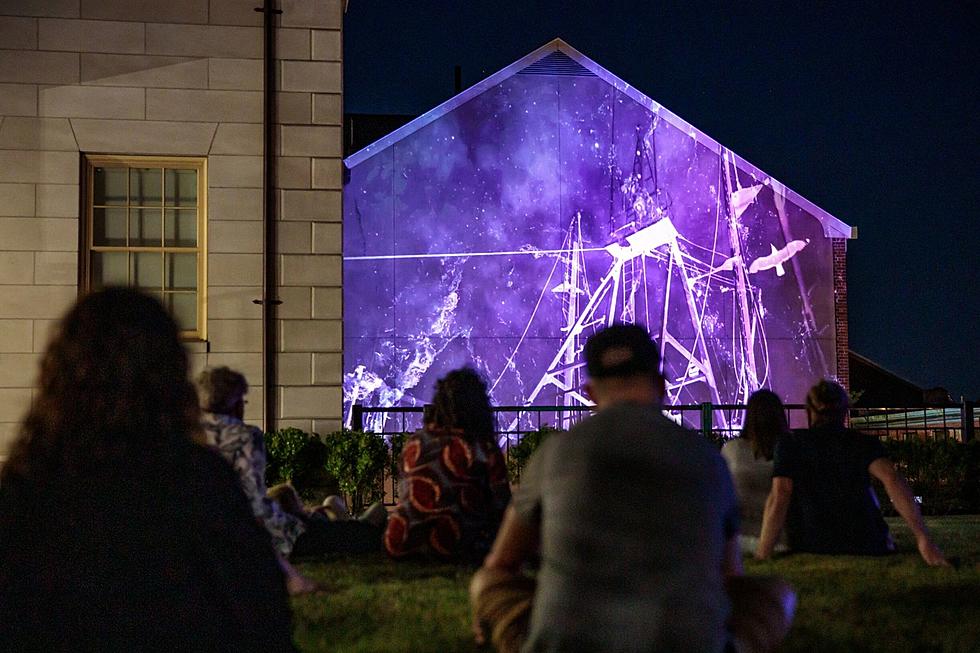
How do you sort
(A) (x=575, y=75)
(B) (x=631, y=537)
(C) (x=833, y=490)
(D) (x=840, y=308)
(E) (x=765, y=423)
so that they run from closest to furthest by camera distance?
(B) (x=631, y=537) < (C) (x=833, y=490) < (E) (x=765, y=423) < (A) (x=575, y=75) < (D) (x=840, y=308)

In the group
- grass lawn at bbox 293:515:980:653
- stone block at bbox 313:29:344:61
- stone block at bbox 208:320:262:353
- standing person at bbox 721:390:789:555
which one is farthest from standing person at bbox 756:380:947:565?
stone block at bbox 313:29:344:61

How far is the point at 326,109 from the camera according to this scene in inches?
468

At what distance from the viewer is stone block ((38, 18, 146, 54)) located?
37.4 feet

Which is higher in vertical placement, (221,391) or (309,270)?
(309,270)

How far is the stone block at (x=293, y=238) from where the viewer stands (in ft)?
38.4

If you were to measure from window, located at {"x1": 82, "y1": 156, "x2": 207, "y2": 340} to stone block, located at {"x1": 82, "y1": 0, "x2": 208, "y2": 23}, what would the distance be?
1542mm

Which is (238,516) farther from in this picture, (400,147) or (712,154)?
(712,154)

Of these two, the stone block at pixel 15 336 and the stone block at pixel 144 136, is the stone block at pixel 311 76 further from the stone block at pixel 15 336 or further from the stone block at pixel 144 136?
the stone block at pixel 15 336

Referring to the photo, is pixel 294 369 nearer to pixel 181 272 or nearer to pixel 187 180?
pixel 181 272

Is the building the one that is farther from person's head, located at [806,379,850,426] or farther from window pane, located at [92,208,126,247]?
person's head, located at [806,379,850,426]

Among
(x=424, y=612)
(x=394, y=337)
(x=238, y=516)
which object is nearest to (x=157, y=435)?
(x=238, y=516)

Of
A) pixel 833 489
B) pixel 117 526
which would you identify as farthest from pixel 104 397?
pixel 833 489

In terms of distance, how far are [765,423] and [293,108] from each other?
6.73m

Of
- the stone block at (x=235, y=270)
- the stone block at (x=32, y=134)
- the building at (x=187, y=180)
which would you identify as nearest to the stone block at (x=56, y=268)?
the building at (x=187, y=180)
